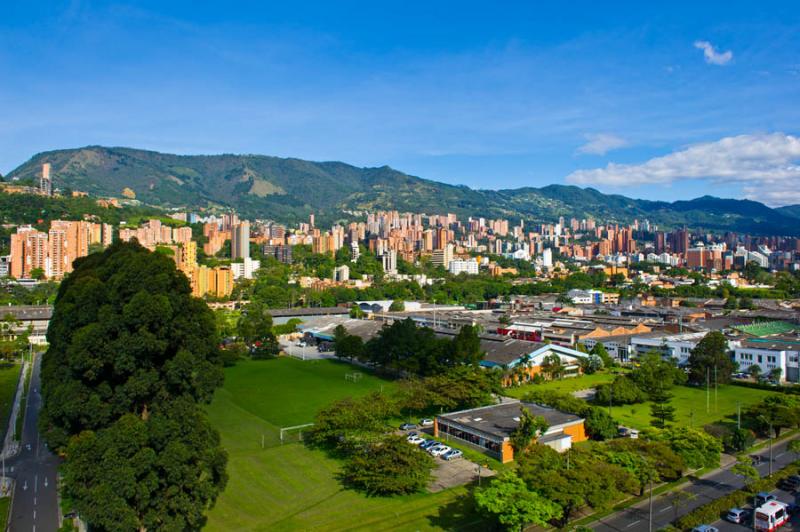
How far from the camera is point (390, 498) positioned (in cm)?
1057

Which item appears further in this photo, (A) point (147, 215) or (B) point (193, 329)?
(A) point (147, 215)

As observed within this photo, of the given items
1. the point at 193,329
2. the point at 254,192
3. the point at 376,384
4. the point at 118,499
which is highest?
the point at 254,192

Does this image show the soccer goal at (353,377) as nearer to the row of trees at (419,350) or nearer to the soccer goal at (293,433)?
the row of trees at (419,350)

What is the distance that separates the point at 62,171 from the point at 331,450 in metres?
154

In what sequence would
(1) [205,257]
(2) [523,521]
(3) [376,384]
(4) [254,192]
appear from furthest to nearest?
(4) [254,192], (1) [205,257], (3) [376,384], (2) [523,521]

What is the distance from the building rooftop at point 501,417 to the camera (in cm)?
1335

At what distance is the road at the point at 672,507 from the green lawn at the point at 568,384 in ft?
23.8

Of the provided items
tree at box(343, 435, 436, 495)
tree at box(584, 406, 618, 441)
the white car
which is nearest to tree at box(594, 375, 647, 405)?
tree at box(584, 406, 618, 441)

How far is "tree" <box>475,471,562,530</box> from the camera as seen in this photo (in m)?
8.53

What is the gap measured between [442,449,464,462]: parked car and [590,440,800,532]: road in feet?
12.4

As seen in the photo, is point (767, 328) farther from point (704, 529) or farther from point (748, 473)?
point (704, 529)

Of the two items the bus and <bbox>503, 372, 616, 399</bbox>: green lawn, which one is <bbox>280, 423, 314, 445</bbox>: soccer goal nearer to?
<bbox>503, 372, 616, 399</bbox>: green lawn

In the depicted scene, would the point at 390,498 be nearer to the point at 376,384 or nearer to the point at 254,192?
the point at 376,384

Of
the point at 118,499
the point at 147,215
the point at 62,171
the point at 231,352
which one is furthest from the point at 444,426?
the point at 62,171
